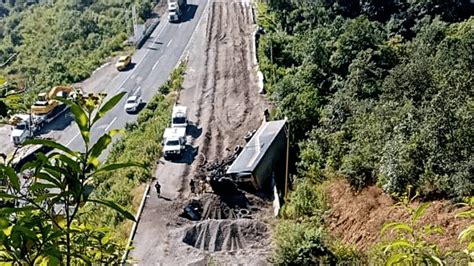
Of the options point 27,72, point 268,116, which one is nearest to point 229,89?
point 268,116

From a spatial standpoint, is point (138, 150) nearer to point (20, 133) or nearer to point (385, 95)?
point (20, 133)

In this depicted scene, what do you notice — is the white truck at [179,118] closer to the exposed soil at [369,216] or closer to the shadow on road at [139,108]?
the shadow on road at [139,108]

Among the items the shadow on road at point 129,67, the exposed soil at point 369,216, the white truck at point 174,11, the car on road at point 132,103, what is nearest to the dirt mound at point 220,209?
the exposed soil at point 369,216

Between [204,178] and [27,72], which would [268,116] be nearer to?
[204,178]

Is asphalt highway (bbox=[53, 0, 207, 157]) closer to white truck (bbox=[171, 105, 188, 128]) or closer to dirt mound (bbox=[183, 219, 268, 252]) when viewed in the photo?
white truck (bbox=[171, 105, 188, 128])

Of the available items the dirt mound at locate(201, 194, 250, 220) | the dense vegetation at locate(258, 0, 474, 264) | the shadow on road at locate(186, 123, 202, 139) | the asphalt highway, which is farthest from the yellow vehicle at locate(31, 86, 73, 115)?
the dirt mound at locate(201, 194, 250, 220)
